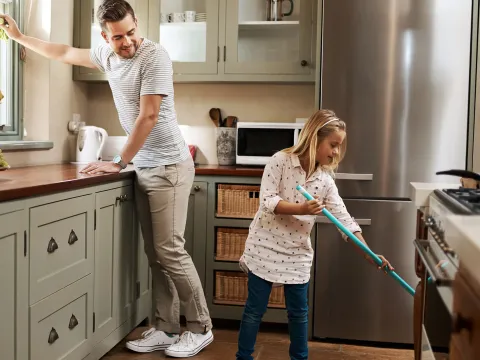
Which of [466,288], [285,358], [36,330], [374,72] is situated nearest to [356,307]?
[285,358]

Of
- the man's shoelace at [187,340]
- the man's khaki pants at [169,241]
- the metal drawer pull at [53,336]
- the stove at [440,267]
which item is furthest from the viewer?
the man's shoelace at [187,340]

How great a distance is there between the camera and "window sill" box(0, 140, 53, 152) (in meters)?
2.93

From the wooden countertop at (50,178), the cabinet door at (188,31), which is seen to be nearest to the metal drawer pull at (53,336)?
the wooden countertop at (50,178)

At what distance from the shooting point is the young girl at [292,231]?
2400 millimetres

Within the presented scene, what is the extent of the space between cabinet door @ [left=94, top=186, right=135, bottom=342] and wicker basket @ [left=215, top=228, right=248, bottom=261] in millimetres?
518

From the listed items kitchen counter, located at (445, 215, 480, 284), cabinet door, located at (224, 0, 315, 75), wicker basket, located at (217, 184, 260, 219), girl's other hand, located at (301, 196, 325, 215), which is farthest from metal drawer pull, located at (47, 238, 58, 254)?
cabinet door, located at (224, 0, 315, 75)

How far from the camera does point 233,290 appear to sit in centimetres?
341

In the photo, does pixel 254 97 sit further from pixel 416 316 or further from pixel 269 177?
pixel 416 316

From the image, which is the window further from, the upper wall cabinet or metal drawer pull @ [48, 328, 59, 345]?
metal drawer pull @ [48, 328, 59, 345]

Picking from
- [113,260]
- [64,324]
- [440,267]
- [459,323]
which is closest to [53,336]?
[64,324]

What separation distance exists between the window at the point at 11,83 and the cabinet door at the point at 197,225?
926mm

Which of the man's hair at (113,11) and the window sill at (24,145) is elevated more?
the man's hair at (113,11)

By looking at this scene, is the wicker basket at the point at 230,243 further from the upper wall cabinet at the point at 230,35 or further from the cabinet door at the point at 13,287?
the cabinet door at the point at 13,287

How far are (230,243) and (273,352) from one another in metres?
0.60
